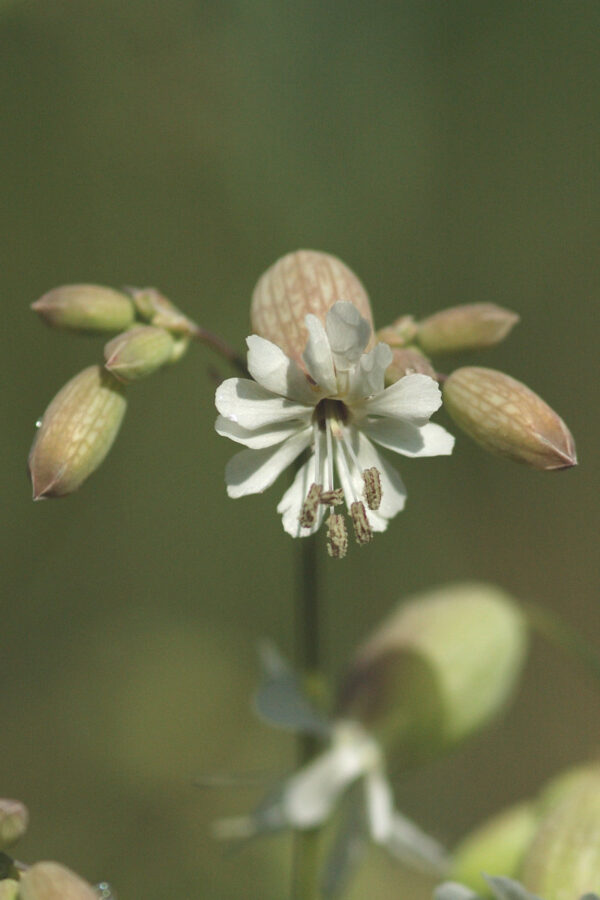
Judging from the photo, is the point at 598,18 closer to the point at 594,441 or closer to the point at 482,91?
the point at 482,91

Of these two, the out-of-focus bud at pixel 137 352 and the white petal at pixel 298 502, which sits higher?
the out-of-focus bud at pixel 137 352

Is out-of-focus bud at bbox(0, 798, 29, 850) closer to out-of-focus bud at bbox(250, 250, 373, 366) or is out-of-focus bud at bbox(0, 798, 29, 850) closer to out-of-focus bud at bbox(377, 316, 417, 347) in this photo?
out-of-focus bud at bbox(250, 250, 373, 366)

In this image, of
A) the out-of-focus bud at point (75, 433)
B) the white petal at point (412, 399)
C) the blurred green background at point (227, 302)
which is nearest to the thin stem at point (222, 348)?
the out-of-focus bud at point (75, 433)

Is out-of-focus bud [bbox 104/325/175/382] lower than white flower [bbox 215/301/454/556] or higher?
higher

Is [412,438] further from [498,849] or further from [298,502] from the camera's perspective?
[498,849]

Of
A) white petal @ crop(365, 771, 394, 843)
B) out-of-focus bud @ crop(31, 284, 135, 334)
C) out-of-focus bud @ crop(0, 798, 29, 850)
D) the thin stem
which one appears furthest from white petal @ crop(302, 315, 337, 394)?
→ white petal @ crop(365, 771, 394, 843)

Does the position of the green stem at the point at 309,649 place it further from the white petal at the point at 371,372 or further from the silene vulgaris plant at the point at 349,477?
the white petal at the point at 371,372

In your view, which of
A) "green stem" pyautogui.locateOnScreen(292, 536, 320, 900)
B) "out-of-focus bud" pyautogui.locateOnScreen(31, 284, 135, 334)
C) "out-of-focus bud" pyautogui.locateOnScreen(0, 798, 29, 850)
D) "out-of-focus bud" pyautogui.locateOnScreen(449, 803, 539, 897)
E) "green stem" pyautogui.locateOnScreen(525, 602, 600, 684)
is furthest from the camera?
"green stem" pyautogui.locateOnScreen(525, 602, 600, 684)
